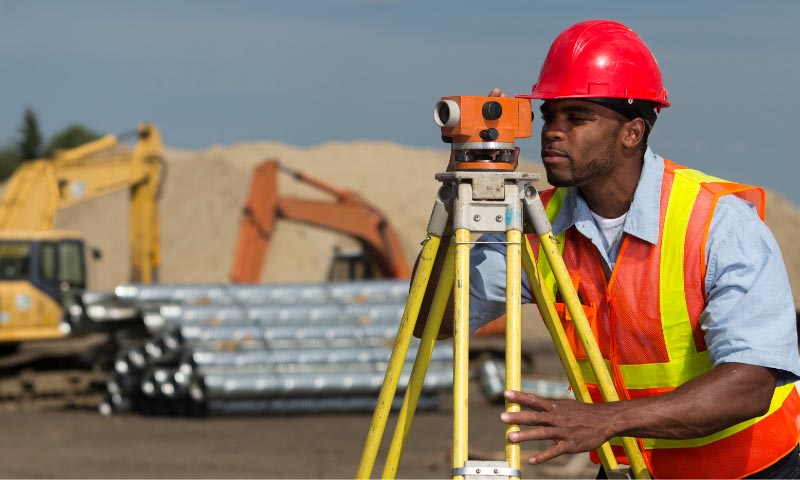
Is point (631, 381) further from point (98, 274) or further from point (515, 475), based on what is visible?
point (98, 274)

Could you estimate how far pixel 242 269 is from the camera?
65.3 feet

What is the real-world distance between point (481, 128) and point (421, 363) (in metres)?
0.54

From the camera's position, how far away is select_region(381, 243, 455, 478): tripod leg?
273 centimetres

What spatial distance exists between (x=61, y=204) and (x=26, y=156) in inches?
1631

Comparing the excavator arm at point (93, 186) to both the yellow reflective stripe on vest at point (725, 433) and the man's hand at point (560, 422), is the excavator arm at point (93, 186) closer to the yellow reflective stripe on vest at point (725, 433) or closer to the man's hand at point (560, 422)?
the yellow reflective stripe on vest at point (725, 433)

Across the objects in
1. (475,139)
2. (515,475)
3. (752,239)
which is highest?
(475,139)

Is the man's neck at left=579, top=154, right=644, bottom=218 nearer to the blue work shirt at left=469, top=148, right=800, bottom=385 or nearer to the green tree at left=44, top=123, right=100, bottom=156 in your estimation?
the blue work shirt at left=469, top=148, right=800, bottom=385

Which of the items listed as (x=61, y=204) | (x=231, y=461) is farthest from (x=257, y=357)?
(x=61, y=204)

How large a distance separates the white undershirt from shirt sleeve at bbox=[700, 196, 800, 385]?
27 centimetres

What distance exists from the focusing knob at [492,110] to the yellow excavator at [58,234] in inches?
510

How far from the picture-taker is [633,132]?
290 cm

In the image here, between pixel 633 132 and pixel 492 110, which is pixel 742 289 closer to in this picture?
pixel 633 132

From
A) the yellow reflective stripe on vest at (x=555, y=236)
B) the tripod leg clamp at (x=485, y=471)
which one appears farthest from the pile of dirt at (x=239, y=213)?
the tripod leg clamp at (x=485, y=471)

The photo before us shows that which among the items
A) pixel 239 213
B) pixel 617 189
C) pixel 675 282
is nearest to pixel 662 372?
pixel 675 282
